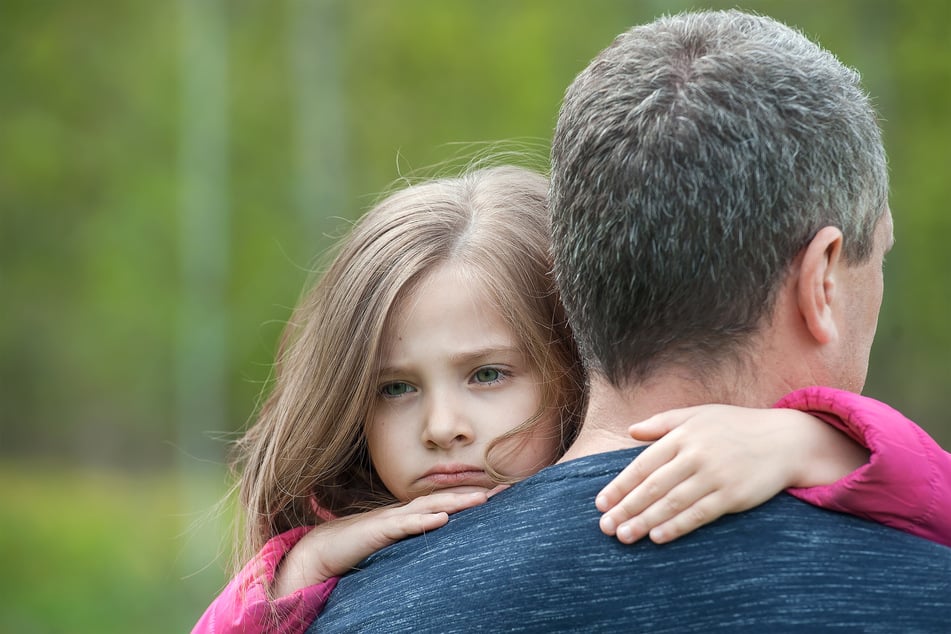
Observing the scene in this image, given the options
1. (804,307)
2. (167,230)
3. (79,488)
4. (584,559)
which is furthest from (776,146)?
(167,230)

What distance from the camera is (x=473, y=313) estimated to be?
89.8 inches

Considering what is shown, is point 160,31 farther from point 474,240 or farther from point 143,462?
point 474,240

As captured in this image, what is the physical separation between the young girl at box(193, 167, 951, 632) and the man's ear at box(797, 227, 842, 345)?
110 millimetres

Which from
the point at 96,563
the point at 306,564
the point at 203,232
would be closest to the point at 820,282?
the point at 306,564

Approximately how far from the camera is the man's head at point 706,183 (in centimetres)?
164

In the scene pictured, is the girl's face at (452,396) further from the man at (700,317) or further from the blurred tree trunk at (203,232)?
the blurred tree trunk at (203,232)

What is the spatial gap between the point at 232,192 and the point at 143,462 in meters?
4.48

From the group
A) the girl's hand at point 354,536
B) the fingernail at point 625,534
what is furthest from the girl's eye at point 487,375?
the fingernail at point 625,534

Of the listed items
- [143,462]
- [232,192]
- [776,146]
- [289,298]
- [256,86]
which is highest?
[776,146]

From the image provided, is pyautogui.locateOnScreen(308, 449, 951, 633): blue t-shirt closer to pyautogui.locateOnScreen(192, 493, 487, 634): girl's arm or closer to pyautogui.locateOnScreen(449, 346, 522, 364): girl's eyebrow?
pyautogui.locateOnScreen(192, 493, 487, 634): girl's arm

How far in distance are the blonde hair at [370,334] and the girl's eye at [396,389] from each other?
0.04 meters

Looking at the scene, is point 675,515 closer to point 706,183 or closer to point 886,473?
point 886,473

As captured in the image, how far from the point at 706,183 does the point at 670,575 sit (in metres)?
0.50

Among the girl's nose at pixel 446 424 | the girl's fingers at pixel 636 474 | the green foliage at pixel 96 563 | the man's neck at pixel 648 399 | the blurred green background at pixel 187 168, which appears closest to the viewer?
the girl's fingers at pixel 636 474
